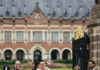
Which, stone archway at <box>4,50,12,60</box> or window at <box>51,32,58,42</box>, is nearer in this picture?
stone archway at <box>4,50,12,60</box>

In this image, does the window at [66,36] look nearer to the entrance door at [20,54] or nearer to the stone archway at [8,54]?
the entrance door at [20,54]

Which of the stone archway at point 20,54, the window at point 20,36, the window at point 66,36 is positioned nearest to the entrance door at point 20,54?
the stone archway at point 20,54

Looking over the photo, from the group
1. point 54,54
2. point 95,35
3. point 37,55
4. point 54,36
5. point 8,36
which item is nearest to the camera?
point 95,35

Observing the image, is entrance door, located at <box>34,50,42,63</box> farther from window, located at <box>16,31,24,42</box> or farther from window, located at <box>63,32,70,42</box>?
window, located at <box>63,32,70,42</box>

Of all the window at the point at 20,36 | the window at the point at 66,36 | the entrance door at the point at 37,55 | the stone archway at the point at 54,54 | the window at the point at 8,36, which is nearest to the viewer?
the window at the point at 8,36

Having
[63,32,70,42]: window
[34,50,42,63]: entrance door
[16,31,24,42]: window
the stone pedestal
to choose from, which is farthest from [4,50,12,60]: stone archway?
the stone pedestal

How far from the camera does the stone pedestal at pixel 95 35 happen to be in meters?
7.25

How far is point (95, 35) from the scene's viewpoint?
739cm

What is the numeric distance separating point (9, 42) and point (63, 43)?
1059cm

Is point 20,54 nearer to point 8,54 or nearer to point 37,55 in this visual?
point 8,54

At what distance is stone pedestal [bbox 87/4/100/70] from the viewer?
7.25m

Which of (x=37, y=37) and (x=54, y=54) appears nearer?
(x=37, y=37)

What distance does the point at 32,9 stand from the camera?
4684 centimetres

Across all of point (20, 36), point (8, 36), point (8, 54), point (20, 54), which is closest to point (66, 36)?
point (20, 36)
